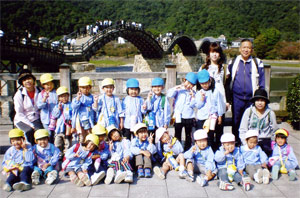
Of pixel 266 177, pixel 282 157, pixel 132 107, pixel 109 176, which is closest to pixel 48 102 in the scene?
pixel 132 107

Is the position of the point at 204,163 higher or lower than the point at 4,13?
lower

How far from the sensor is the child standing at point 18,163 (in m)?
3.36

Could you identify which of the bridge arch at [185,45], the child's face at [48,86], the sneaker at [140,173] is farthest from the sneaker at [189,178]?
the bridge arch at [185,45]

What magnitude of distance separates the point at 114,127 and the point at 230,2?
261 ft

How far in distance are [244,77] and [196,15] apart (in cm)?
7135

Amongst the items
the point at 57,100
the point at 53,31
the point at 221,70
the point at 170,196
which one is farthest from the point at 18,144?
the point at 53,31

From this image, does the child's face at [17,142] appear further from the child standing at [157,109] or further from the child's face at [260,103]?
the child's face at [260,103]

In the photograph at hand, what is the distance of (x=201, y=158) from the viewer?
3797mm

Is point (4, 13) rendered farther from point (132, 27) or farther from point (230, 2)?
point (230, 2)

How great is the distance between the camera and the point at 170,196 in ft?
10.5

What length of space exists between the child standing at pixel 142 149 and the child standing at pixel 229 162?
91 centimetres

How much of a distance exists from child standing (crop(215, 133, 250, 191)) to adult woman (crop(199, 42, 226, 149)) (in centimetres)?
43

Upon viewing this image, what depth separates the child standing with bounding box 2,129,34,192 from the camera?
11.0ft

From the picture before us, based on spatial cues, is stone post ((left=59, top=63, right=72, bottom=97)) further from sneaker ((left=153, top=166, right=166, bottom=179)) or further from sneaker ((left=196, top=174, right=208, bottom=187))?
sneaker ((left=196, top=174, right=208, bottom=187))
